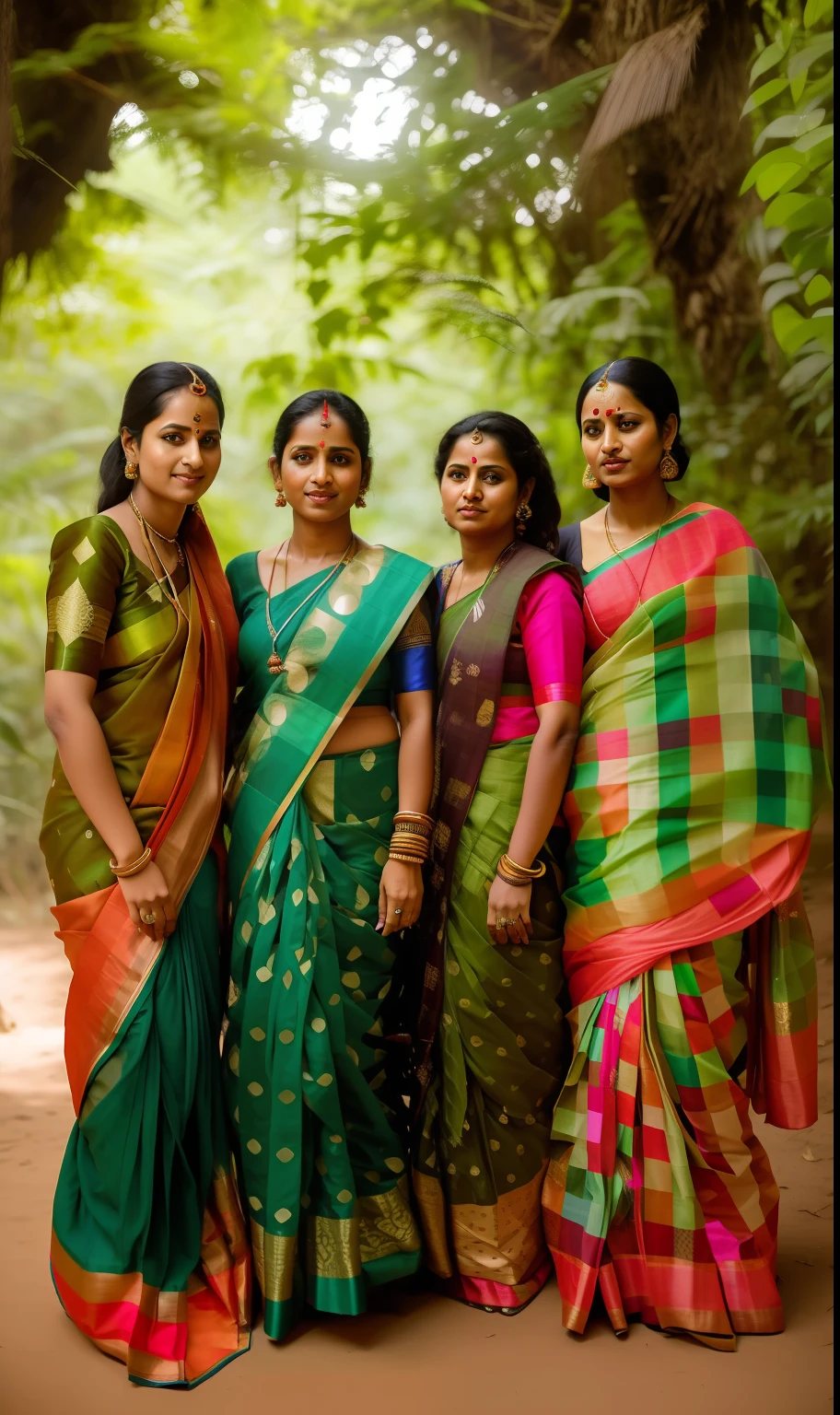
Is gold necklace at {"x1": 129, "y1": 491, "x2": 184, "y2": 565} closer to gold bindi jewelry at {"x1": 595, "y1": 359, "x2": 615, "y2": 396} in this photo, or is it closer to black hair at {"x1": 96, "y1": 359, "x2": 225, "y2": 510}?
black hair at {"x1": 96, "y1": 359, "x2": 225, "y2": 510}

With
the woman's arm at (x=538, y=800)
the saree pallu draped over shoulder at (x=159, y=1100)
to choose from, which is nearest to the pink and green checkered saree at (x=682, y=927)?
the woman's arm at (x=538, y=800)

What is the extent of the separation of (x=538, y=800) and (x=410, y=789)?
28cm

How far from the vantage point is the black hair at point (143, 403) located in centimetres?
228

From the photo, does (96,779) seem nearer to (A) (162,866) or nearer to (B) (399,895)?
(A) (162,866)

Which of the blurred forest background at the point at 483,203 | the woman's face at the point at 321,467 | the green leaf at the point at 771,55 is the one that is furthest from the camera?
the blurred forest background at the point at 483,203

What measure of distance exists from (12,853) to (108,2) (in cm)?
402

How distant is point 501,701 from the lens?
2381mm

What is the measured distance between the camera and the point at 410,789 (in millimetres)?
2334

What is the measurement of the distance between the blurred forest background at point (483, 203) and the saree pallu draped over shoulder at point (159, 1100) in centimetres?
189

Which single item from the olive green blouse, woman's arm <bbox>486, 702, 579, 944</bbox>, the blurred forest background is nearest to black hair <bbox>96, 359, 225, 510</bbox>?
the olive green blouse

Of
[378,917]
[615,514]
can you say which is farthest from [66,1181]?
[615,514]

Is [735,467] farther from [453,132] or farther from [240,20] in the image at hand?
[240,20]

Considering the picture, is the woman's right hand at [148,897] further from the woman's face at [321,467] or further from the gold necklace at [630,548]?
the gold necklace at [630,548]

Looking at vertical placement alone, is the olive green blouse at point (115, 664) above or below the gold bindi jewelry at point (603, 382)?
below
